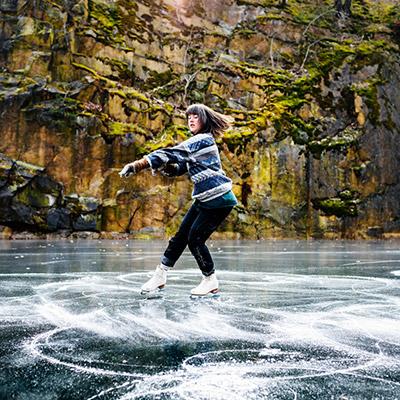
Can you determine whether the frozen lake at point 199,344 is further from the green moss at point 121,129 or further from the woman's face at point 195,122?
the green moss at point 121,129

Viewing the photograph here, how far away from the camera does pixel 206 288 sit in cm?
369

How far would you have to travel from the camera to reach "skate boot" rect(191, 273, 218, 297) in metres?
3.65

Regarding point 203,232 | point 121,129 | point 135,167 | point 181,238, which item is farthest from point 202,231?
point 121,129

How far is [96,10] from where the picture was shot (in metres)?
23.9

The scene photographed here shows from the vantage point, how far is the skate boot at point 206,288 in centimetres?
365

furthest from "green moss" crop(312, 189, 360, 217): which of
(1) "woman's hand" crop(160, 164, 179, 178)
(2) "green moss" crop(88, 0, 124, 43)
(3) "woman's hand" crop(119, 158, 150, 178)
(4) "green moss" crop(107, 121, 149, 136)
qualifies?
(3) "woman's hand" crop(119, 158, 150, 178)

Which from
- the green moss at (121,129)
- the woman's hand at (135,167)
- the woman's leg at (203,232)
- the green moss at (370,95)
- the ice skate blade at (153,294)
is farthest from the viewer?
the green moss at (370,95)

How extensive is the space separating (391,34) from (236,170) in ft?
54.7

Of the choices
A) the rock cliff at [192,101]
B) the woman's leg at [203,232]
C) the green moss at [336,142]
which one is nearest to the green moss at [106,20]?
the rock cliff at [192,101]

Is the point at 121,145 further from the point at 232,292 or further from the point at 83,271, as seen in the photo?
the point at 232,292

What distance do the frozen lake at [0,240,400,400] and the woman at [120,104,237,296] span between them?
9.1 inches

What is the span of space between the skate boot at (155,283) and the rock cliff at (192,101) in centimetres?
1679

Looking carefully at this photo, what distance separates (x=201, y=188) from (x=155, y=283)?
0.94 m

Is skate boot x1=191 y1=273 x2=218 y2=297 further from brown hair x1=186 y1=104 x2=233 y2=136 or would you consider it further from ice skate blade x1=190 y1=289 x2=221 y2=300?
brown hair x1=186 y1=104 x2=233 y2=136
